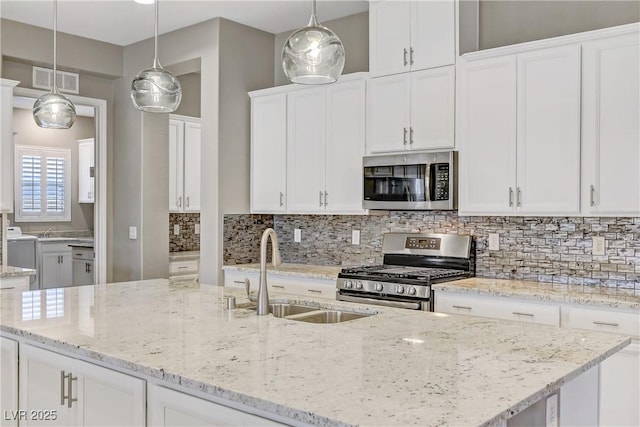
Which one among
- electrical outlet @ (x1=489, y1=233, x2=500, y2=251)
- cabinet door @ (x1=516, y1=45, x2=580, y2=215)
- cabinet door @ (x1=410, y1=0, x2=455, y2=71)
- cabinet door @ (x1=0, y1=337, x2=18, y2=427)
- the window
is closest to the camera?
cabinet door @ (x1=0, y1=337, x2=18, y2=427)

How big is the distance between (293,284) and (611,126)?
2.38 metres

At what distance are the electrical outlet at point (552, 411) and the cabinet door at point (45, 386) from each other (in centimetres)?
160

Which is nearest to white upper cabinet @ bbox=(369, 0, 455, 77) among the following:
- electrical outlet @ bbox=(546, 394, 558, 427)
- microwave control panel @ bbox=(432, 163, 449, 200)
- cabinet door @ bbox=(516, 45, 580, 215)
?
cabinet door @ bbox=(516, 45, 580, 215)

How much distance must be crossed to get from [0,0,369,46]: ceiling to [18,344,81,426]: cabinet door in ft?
9.91

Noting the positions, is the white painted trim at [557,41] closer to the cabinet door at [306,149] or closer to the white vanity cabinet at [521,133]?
the white vanity cabinet at [521,133]

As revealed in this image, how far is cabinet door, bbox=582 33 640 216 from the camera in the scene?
314cm

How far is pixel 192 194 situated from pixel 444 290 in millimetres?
3529

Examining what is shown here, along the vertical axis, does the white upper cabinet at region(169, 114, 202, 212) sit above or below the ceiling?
below

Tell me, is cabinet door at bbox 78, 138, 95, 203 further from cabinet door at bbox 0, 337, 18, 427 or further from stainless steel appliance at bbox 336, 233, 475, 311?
cabinet door at bbox 0, 337, 18, 427

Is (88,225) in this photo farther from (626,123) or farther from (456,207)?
(626,123)

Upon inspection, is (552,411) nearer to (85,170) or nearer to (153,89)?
(153,89)

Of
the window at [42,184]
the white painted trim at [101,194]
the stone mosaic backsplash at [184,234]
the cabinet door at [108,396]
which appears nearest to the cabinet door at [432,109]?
the cabinet door at [108,396]

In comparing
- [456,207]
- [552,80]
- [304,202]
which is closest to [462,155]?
[456,207]

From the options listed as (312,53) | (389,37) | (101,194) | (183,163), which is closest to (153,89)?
(312,53)
